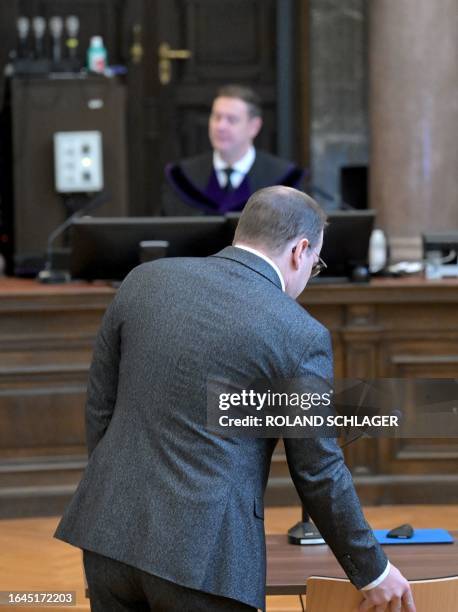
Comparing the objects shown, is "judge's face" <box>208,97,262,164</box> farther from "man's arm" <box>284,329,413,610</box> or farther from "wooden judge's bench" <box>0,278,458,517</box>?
"man's arm" <box>284,329,413,610</box>

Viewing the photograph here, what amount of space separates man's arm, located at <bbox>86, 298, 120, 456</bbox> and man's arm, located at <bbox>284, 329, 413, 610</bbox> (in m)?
0.39

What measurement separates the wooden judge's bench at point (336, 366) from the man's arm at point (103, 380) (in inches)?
101

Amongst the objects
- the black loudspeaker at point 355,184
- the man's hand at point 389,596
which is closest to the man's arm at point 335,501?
the man's hand at point 389,596

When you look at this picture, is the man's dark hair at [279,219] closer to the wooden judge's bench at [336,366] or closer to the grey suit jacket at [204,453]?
the grey suit jacket at [204,453]

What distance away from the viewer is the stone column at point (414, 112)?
6594 millimetres

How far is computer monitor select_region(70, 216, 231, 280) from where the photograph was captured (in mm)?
A: 4934

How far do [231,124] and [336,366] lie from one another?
5.00 ft

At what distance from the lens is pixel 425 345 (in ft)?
17.0

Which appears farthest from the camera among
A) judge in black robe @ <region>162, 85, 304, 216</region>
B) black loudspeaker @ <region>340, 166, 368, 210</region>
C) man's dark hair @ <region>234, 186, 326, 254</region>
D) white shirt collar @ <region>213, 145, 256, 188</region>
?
black loudspeaker @ <region>340, 166, 368, 210</region>

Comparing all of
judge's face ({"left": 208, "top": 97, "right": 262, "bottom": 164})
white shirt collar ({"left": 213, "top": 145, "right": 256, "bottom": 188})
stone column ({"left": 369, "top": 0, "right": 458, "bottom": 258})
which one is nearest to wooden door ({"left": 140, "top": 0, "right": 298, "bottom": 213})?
stone column ({"left": 369, "top": 0, "right": 458, "bottom": 258})

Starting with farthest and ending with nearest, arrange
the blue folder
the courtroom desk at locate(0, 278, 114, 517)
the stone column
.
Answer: the stone column, the courtroom desk at locate(0, 278, 114, 517), the blue folder

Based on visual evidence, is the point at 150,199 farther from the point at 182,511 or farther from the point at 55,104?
the point at 182,511

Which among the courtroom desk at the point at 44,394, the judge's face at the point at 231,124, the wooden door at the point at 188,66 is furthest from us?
the wooden door at the point at 188,66

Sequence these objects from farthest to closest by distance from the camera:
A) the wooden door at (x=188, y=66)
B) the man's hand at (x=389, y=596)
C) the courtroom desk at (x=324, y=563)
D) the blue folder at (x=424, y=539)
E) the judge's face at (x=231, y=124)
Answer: the wooden door at (x=188, y=66), the judge's face at (x=231, y=124), the blue folder at (x=424, y=539), the courtroom desk at (x=324, y=563), the man's hand at (x=389, y=596)
